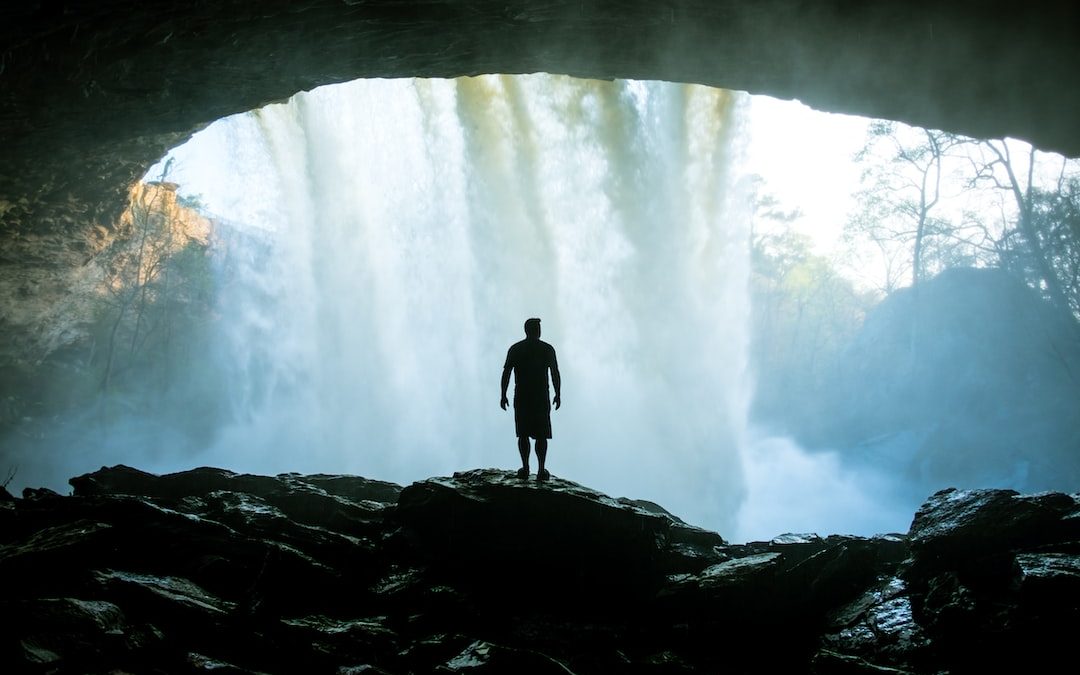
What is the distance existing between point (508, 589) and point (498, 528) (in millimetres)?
658

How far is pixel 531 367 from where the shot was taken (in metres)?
6.14

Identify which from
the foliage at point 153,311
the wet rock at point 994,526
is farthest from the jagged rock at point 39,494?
the foliage at point 153,311

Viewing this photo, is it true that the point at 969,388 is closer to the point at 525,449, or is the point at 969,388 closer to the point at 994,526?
the point at 994,526

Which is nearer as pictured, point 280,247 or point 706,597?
point 706,597

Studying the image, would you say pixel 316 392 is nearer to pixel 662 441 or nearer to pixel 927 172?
pixel 662 441

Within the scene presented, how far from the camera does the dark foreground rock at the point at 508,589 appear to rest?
12.5 ft

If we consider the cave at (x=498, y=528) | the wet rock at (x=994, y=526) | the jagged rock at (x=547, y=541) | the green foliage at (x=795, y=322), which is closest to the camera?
the cave at (x=498, y=528)

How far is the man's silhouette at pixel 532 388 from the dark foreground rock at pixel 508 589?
2.25ft

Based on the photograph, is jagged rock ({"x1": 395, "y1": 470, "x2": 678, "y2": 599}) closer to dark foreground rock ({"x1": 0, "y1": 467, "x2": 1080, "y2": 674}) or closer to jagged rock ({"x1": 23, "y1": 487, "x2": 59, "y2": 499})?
dark foreground rock ({"x1": 0, "y1": 467, "x2": 1080, "y2": 674})

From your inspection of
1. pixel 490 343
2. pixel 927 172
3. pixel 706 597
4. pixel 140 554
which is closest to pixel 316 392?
pixel 490 343

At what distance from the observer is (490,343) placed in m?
28.0

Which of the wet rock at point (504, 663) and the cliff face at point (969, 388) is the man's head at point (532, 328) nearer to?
the wet rock at point (504, 663)

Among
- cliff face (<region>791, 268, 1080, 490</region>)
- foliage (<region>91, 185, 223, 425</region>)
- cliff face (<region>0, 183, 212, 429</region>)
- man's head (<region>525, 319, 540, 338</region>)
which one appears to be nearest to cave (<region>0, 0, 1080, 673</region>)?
man's head (<region>525, 319, 540, 338</region>)

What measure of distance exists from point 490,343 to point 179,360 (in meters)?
19.3
